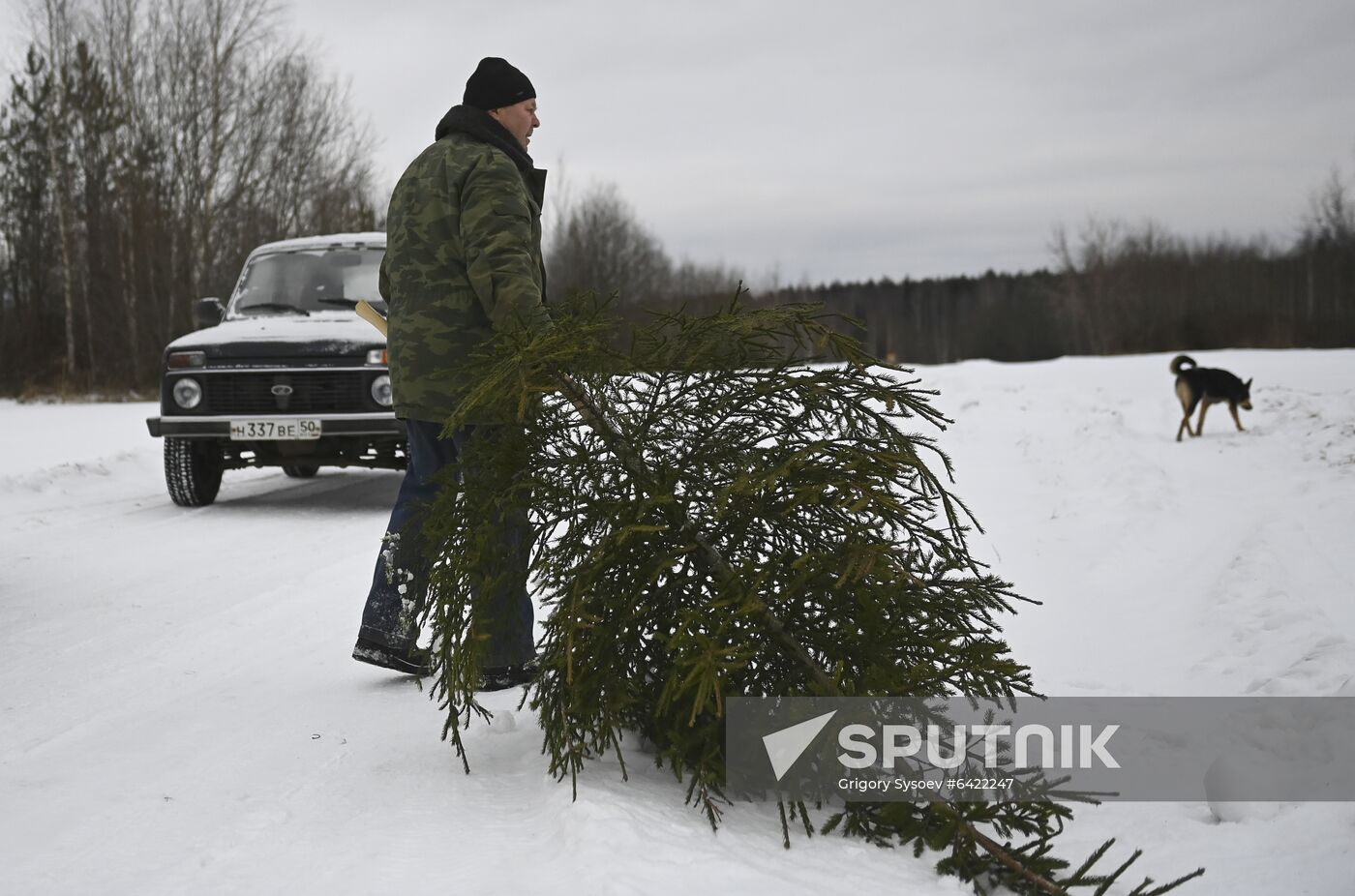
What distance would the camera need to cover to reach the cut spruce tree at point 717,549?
231 cm

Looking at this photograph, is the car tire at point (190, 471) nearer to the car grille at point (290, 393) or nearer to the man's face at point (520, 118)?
the car grille at point (290, 393)

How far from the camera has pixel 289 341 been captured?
7582 millimetres

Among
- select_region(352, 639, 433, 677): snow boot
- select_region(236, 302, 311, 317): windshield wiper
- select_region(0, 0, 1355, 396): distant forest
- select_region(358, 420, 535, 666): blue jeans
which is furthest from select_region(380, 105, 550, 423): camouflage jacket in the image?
select_region(0, 0, 1355, 396): distant forest

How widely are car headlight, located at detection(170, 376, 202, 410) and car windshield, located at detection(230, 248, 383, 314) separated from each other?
1.01 meters

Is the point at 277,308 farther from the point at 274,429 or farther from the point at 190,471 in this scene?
the point at 190,471

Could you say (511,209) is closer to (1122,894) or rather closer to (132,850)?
(132,850)

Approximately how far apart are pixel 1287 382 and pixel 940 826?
15884 mm

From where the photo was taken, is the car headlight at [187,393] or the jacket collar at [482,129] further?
the car headlight at [187,393]

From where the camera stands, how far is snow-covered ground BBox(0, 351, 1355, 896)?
7.38 ft

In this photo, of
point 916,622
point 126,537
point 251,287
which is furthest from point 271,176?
point 916,622

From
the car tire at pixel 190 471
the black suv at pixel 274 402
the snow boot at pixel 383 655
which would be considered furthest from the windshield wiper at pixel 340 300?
the snow boot at pixel 383 655

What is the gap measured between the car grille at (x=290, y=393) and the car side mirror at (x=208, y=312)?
2.55ft

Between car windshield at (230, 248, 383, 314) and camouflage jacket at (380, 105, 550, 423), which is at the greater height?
car windshield at (230, 248, 383, 314)

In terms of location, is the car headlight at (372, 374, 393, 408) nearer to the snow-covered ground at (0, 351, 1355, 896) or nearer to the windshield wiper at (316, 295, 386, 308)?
the snow-covered ground at (0, 351, 1355, 896)
